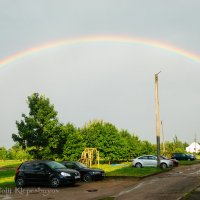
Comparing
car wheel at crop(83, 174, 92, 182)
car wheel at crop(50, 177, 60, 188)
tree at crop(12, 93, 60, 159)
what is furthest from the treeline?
car wheel at crop(50, 177, 60, 188)

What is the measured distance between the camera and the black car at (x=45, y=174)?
20547 mm

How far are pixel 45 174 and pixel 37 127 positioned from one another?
15.8m

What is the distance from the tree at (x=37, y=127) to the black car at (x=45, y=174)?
13.8 m

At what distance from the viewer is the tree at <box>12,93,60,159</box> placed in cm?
3572

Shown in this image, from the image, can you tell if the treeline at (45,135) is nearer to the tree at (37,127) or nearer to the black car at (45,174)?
the tree at (37,127)

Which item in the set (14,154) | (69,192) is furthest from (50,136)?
(14,154)

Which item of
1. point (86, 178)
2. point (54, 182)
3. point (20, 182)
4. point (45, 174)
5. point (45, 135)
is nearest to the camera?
point (54, 182)

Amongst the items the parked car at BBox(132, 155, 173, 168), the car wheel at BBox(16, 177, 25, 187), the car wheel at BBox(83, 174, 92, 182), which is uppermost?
the parked car at BBox(132, 155, 173, 168)

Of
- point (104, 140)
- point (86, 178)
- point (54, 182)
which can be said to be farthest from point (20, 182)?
point (104, 140)

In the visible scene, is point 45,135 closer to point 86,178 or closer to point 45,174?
point 86,178

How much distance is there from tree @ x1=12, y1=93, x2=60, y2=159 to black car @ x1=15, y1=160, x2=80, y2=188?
13824 mm

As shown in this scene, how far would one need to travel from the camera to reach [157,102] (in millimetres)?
34281

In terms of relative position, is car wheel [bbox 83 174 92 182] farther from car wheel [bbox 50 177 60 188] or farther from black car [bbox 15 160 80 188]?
car wheel [bbox 50 177 60 188]

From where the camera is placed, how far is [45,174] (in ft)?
68.3
